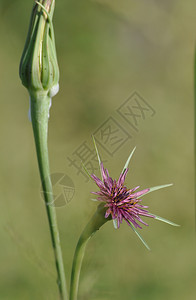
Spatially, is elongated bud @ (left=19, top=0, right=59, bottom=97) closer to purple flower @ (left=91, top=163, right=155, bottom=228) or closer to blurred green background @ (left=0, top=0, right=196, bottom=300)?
purple flower @ (left=91, top=163, right=155, bottom=228)

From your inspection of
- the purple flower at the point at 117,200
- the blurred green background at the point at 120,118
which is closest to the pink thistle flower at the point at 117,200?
the purple flower at the point at 117,200

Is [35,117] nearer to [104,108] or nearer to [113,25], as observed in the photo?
[104,108]

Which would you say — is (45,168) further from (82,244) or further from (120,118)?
(120,118)

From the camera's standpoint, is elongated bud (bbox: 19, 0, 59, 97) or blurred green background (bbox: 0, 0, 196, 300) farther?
blurred green background (bbox: 0, 0, 196, 300)

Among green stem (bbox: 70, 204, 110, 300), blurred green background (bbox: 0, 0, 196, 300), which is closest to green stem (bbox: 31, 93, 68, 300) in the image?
green stem (bbox: 70, 204, 110, 300)

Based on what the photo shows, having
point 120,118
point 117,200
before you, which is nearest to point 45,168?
point 117,200

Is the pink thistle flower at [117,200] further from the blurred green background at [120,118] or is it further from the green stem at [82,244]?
the blurred green background at [120,118]
